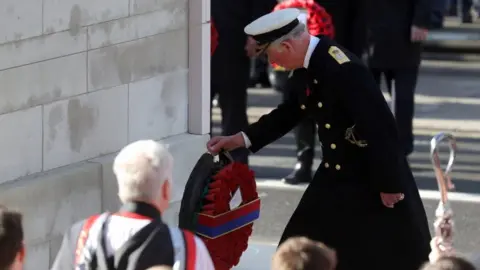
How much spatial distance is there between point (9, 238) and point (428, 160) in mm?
7689

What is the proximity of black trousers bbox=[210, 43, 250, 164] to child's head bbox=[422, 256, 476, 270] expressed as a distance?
626cm

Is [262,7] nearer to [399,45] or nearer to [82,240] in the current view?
[399,45]

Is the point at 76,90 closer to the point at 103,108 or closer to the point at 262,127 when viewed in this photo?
the point at 103,108

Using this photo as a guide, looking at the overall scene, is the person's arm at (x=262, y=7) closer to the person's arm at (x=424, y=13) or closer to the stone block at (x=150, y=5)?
the person's arm at (x=424, y=13)

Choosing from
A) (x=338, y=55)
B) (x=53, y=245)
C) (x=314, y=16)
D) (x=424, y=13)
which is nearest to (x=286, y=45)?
(x=338, y=55)

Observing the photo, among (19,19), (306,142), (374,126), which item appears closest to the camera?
(374,126)

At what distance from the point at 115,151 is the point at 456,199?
3.49 m

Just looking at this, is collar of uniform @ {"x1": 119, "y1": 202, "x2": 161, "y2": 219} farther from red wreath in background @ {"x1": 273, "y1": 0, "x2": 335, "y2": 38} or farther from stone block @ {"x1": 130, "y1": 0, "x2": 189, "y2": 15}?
red wreath in background @ {"x1": 273, "y1": 0, "x2": 335, "y2": 38}

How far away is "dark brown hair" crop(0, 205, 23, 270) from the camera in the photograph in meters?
3.91

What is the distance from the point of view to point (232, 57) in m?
9.99

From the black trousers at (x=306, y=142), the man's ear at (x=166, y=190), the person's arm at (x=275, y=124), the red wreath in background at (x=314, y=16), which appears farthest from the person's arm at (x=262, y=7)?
the man's ear at (x=166, y=190)

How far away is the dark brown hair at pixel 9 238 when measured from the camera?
3.91 m

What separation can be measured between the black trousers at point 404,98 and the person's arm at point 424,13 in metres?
0.46

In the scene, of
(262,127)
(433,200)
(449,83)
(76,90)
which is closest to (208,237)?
(262,127)
